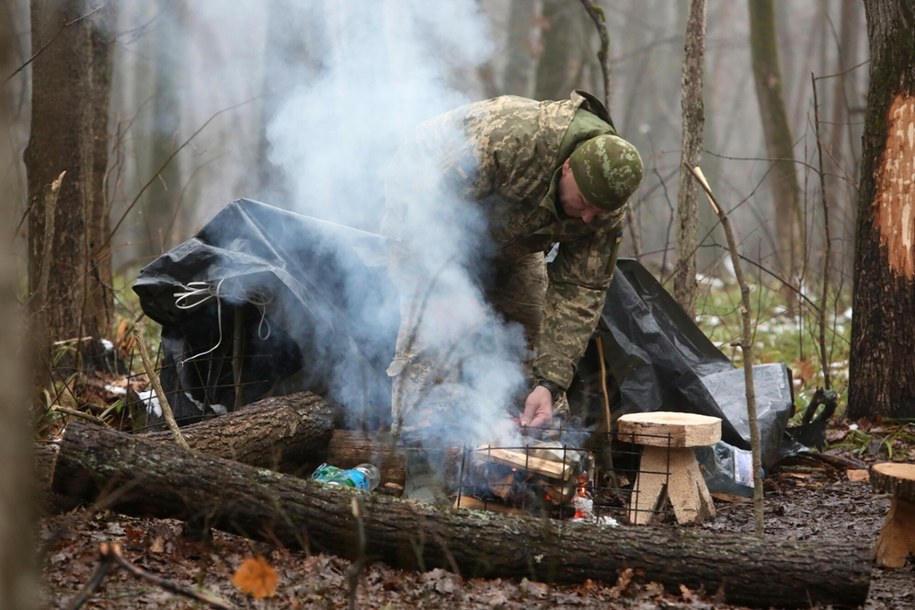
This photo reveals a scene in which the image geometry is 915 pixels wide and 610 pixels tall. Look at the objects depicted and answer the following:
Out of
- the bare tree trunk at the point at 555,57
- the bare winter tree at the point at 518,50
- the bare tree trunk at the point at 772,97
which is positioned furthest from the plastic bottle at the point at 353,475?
the bare winter tree at the point at 518,50

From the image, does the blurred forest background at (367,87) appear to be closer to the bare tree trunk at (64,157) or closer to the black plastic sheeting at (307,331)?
the bare tree trunk at (64,157)

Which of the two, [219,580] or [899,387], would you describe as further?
[899,387]

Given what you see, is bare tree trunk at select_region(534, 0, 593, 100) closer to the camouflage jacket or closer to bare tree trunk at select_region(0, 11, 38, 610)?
the camouflage jacket

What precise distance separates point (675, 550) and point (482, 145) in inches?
84.4

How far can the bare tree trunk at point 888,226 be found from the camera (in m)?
5.31

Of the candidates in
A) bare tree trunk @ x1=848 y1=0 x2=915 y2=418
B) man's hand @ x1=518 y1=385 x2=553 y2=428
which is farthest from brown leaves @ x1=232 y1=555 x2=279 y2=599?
bare tree trunk @ x1=848 y1=0 x2=915 y2=418

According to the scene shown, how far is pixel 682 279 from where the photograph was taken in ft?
20.7

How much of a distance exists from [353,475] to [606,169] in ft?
5.76

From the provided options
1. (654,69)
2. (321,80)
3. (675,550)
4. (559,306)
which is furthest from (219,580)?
(654,69)

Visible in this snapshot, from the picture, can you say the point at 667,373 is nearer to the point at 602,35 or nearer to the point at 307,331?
the point at 307,331

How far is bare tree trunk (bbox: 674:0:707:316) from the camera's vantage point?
6.24 metres

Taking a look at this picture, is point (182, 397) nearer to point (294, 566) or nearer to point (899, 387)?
point (294, 566)

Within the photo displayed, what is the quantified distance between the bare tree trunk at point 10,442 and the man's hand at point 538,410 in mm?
2902

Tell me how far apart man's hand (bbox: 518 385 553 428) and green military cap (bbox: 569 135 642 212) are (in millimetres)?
918
